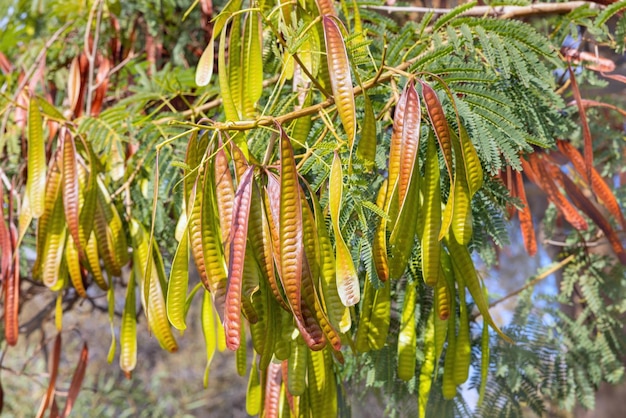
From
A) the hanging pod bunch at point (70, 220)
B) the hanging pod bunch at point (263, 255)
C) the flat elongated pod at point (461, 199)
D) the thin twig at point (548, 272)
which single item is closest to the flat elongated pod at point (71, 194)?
the hanging pod bunch at point (70, 220)

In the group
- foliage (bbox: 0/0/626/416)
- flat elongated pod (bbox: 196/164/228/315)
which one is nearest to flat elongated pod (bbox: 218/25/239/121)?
foliage (bbox: 0/0/626/416)

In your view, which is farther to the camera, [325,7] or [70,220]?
[70,220]

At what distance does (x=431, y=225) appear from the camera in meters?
0.62

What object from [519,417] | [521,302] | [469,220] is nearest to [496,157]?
[469,220]

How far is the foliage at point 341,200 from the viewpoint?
0.60m

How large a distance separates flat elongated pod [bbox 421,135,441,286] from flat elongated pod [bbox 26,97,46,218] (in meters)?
0.51

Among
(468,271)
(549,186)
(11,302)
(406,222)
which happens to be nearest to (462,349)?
(468,271)

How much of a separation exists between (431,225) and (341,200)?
78mm

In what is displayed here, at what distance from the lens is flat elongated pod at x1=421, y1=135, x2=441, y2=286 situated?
0.62 metres

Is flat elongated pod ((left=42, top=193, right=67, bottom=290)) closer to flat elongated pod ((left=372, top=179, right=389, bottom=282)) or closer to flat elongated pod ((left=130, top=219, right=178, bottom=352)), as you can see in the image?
flat elongated pod ((left=130, top=219, right=178, bottom=352))

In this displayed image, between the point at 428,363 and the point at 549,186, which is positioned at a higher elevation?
the point at 549,186

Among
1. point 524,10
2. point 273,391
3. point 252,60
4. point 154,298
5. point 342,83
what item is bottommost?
point 273,391

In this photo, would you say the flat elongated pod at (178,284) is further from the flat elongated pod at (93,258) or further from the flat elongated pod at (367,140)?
the flat elongated pod at (93,258)

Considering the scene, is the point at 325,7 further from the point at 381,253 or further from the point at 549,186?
the point at 549,186
